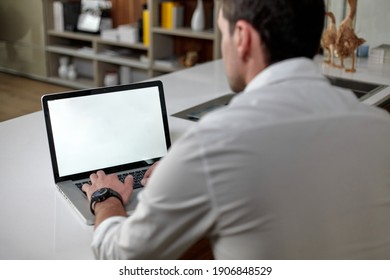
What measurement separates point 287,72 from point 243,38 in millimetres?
96

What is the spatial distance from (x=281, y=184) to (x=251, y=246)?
116mm

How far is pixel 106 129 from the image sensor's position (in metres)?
1.43

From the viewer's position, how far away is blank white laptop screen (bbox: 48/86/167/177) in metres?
1.38

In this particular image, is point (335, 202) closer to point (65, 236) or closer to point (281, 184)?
point (281, 184)

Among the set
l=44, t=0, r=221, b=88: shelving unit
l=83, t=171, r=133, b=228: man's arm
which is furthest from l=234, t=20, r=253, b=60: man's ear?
l=44, t=0, r=221, b=88: shelving unit

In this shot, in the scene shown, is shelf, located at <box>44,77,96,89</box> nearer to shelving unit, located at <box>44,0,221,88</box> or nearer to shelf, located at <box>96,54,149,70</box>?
shelving unit, located at <box>44,0,221,88</box>

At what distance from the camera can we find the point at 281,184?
803mm

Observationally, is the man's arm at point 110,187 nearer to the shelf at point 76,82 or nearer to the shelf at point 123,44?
the shelf at point 123,44

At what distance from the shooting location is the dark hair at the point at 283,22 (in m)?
0.87

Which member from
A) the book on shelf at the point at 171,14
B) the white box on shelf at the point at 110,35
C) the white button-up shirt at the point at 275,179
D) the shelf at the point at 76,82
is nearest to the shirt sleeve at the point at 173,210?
the white button-up shirt at the point at 275,179

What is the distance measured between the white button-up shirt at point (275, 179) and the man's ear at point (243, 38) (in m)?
0.05

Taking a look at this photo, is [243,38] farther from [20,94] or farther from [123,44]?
[20,94]

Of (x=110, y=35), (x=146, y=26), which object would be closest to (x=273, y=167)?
(x=146, y=26)

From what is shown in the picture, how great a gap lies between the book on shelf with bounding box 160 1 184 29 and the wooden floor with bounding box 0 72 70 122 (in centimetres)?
131
